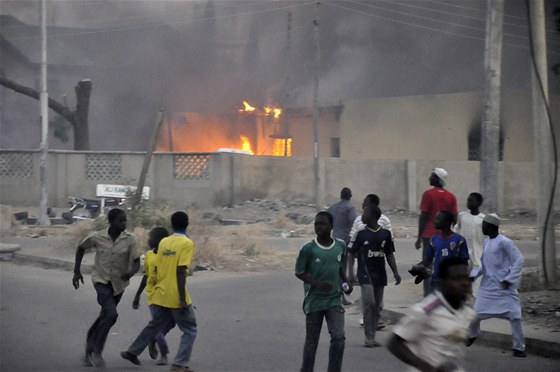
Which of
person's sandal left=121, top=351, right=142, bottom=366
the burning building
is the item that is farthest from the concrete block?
the burning building

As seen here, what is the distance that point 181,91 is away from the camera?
5341 centimetres

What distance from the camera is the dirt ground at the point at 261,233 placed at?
11142mm

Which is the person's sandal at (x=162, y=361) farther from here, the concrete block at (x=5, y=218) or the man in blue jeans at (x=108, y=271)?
the concrete block at (x=5, y=218)

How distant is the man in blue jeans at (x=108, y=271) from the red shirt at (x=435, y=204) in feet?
13.2

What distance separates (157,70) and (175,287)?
4906 centimetres

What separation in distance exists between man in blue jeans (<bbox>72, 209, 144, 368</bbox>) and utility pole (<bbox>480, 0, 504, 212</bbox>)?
21.6 feet

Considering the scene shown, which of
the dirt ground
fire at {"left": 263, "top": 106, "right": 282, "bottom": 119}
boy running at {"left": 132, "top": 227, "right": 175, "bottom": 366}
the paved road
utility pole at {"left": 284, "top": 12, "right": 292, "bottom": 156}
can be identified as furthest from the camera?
fire at {"left": 263, "top": 106, "right": 282, "bottom": 119}

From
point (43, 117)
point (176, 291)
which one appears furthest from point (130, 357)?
point (43, 117)

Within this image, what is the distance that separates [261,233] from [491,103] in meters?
11.1

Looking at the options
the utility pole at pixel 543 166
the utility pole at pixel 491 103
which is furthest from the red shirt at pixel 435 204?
the utility pole at pixel 491 103

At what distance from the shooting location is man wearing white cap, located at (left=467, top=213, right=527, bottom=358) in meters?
8.08

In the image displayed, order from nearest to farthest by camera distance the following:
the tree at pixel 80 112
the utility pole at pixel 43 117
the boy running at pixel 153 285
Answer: the boy running at pixel 153 285, the utility pole at pixel 43 117, the tree at pixel 80 112

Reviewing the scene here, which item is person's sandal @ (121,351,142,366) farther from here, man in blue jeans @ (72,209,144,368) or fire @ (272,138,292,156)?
fire @ (272,138,292,156)

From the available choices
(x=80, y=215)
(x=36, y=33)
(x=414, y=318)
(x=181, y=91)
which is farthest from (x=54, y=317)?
(x=36, y=33)
